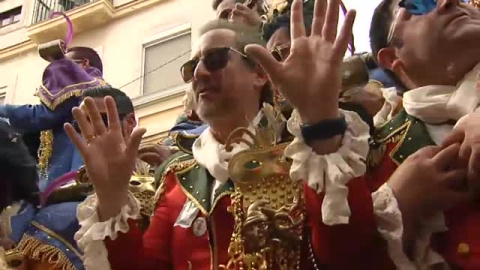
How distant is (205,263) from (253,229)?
276 mm

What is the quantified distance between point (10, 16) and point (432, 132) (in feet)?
29.1

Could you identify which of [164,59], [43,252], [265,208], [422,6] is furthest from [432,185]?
[164,59]

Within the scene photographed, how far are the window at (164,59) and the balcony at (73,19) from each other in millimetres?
795

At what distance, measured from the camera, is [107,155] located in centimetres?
186

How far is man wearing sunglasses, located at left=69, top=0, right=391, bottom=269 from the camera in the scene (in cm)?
156

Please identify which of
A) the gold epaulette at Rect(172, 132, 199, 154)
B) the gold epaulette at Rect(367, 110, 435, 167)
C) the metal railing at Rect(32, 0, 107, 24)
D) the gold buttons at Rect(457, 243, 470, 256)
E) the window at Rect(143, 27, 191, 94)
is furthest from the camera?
the metal railing at Rect(32, 0, 107, 24)

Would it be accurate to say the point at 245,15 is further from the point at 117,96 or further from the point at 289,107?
the point at 289,107

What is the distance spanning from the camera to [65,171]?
287 centimetres

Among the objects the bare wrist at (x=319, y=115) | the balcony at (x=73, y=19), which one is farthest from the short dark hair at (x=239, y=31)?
the balcony at (x=73, y=19)

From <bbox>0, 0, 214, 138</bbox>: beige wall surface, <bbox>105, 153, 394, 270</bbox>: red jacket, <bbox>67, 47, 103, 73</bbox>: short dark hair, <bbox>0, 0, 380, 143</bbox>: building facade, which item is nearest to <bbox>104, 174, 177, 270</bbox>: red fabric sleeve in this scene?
<bbox>105, 153, 394, 270</bbox>: red jacket

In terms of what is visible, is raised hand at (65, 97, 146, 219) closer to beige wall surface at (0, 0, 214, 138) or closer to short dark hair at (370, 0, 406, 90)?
short dark hair at (370, 0, 406, 90)

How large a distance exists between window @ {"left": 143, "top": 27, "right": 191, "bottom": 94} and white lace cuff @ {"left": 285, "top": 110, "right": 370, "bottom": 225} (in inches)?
247

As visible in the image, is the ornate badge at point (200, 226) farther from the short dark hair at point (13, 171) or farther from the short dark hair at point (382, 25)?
the short dark hair at point (382, 25)

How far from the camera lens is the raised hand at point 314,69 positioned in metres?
1.56
